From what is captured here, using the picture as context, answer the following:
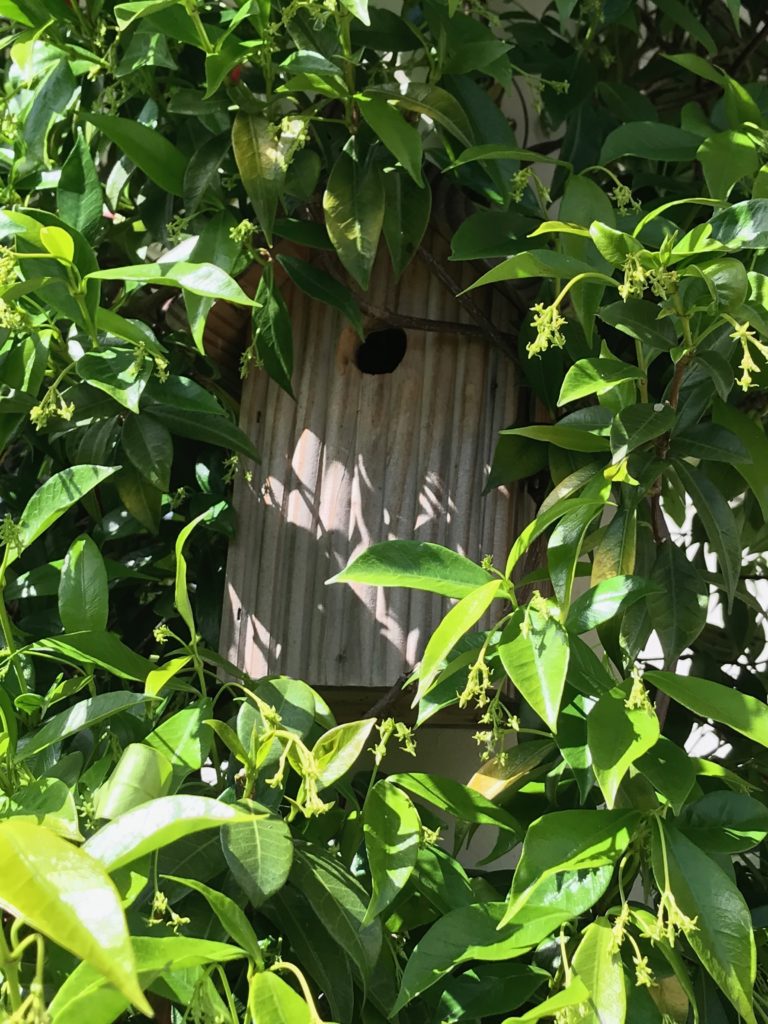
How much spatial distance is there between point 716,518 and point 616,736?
0.21 metres

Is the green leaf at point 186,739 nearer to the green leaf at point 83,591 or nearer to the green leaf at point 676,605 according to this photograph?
the green leaf at point 83,591

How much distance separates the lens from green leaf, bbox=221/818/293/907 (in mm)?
715

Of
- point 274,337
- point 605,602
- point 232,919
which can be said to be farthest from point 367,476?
point 232,919

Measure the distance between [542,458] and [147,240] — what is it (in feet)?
1.35

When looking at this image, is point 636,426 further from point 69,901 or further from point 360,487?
point 69,901

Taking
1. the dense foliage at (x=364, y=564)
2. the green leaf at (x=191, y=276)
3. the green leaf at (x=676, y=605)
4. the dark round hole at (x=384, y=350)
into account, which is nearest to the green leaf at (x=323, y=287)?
the dense foliage at (x=364, y=564)

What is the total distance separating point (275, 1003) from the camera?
0.64 m

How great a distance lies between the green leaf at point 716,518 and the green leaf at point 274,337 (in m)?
0.35

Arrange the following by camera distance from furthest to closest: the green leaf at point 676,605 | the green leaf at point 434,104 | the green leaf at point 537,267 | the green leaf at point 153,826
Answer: the green leaf at point 434,104 → the green leaf at point 676,605 → the green leaf at point 537,267 → the green leaf at point 153,826

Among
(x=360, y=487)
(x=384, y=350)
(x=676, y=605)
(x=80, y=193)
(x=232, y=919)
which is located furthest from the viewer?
(x=384, y=350)

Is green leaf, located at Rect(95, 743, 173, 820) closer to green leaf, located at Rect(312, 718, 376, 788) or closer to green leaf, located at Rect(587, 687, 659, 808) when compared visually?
green leaf, located at Rect(312, 718, 376, 788)

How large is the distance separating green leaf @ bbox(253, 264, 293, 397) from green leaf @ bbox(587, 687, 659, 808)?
1.44 ft

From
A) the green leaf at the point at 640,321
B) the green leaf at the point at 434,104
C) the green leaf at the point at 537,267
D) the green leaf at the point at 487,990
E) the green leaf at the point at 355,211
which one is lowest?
the green leaf at the point at 487,990

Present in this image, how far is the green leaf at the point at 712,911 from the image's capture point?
0.70 m
